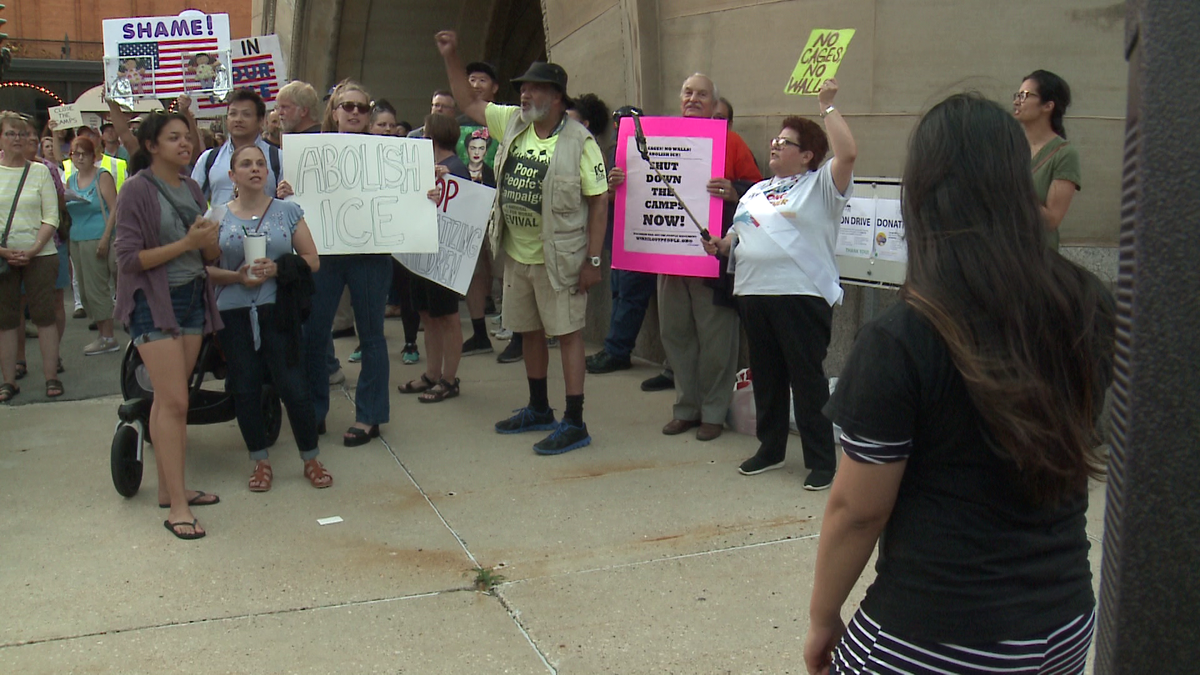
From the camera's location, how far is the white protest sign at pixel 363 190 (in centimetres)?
586

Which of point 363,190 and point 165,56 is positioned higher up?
point 165,56

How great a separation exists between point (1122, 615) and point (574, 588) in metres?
3.30

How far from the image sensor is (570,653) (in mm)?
3514

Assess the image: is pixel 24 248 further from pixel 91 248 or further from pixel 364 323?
pixel 364 323

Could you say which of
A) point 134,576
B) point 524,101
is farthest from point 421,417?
point 134,576

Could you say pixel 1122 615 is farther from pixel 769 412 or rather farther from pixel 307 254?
pixel 307 254

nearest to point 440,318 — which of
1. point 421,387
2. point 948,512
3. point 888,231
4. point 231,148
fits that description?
point 421,387

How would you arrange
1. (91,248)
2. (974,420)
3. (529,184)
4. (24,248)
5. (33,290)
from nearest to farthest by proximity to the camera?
1. (974,420)
2. (529,184)
3. (24,248)
4. (33,290)
5. (91,248)

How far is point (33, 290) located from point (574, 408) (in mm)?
4178

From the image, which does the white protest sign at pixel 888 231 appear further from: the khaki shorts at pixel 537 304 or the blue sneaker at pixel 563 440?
Result: the blue sneaker at pixel 563 440

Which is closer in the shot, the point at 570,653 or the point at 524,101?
the point at 570,653

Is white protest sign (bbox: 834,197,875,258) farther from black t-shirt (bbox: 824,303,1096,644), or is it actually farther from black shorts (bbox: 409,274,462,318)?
black t-shirt (bbox: 824,303,1096,644)

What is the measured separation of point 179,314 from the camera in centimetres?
460

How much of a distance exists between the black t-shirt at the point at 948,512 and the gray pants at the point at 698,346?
13.9 ft
